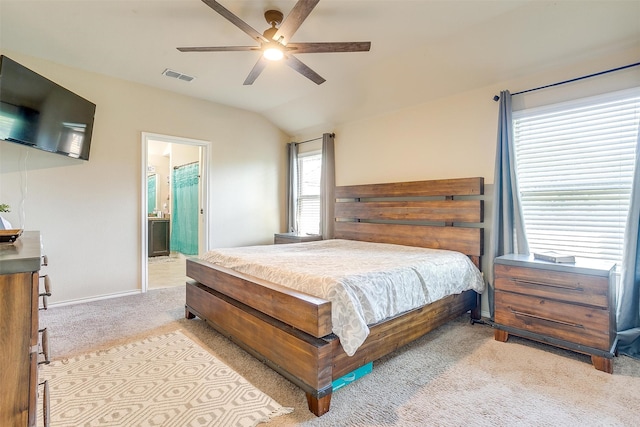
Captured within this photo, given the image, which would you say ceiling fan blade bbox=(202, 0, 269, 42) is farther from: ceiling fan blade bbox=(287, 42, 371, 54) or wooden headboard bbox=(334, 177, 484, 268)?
wooden headboard bbox=(334, 177, 484, 268)

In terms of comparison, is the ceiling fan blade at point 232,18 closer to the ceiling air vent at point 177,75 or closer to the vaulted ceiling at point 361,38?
the vaulted ceiling at point 361,38

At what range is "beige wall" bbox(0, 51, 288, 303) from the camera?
131 inches

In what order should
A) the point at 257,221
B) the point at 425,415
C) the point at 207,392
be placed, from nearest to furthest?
1. the point at 425,415
2. the point at 207,392
3. the point at 257,221

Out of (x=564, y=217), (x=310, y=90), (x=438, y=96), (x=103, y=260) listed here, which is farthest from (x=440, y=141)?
(x=103, y=260)

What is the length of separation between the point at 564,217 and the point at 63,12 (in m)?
4.77

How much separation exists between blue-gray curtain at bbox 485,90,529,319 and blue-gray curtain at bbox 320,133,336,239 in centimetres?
234

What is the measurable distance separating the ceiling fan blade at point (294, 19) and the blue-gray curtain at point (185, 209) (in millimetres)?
4736

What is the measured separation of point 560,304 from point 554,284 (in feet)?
0.51

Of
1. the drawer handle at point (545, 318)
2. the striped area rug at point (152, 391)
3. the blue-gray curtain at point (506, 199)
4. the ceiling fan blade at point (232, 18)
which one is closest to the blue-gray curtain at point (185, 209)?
the striped area rug at point (152, 391)

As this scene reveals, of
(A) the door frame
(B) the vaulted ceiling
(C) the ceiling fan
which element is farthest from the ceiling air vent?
(C) the ceiling fan

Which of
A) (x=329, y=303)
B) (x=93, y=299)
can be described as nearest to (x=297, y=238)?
(x=93, y=299)

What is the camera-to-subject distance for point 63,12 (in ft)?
8.52

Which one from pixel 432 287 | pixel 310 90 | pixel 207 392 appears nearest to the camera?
pixel 207 392

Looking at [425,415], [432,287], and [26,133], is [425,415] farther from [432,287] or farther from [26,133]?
[26,133]
